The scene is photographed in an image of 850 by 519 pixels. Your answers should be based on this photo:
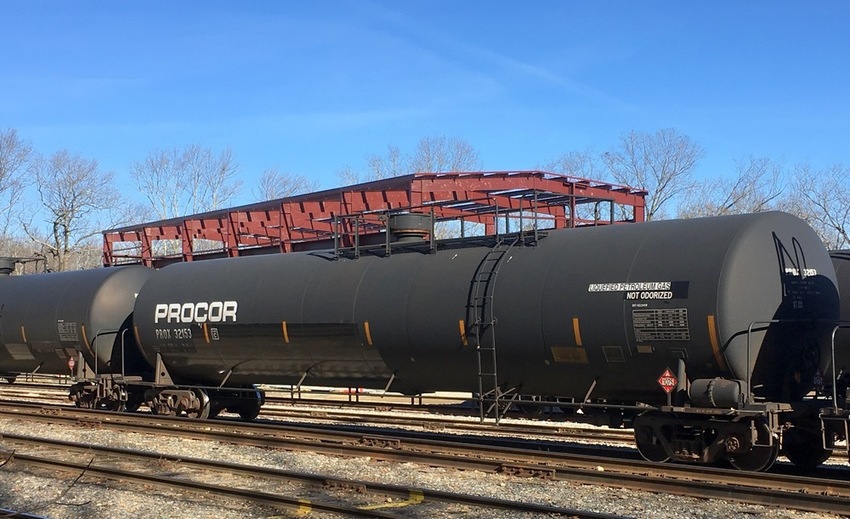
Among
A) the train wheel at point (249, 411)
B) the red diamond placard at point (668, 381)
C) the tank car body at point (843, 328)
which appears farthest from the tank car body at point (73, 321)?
the tank car body at point (843, 328)

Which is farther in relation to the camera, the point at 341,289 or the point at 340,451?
the point at 341,289

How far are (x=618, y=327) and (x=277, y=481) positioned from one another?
5.27 meters

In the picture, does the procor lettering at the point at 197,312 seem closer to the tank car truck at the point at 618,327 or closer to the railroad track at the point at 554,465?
the tank car truck at the point at 618,327

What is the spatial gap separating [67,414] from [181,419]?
3930mm

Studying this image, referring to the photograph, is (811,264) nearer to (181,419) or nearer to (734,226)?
(734,226)

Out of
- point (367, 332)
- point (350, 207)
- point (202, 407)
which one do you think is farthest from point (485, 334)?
point (350, 207)

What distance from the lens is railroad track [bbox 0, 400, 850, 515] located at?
10.1m

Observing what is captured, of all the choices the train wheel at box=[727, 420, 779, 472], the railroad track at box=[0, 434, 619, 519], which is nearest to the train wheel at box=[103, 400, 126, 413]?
the railroad track at box=[0, 434, 619, 519]

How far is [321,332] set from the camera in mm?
15773

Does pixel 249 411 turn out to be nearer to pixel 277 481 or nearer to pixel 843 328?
pixel 277 481

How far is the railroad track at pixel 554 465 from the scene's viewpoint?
1012cm

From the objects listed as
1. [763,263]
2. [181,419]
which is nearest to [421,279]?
[763,263]

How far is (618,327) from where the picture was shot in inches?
482

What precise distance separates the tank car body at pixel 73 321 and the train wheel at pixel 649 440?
1267 cm
